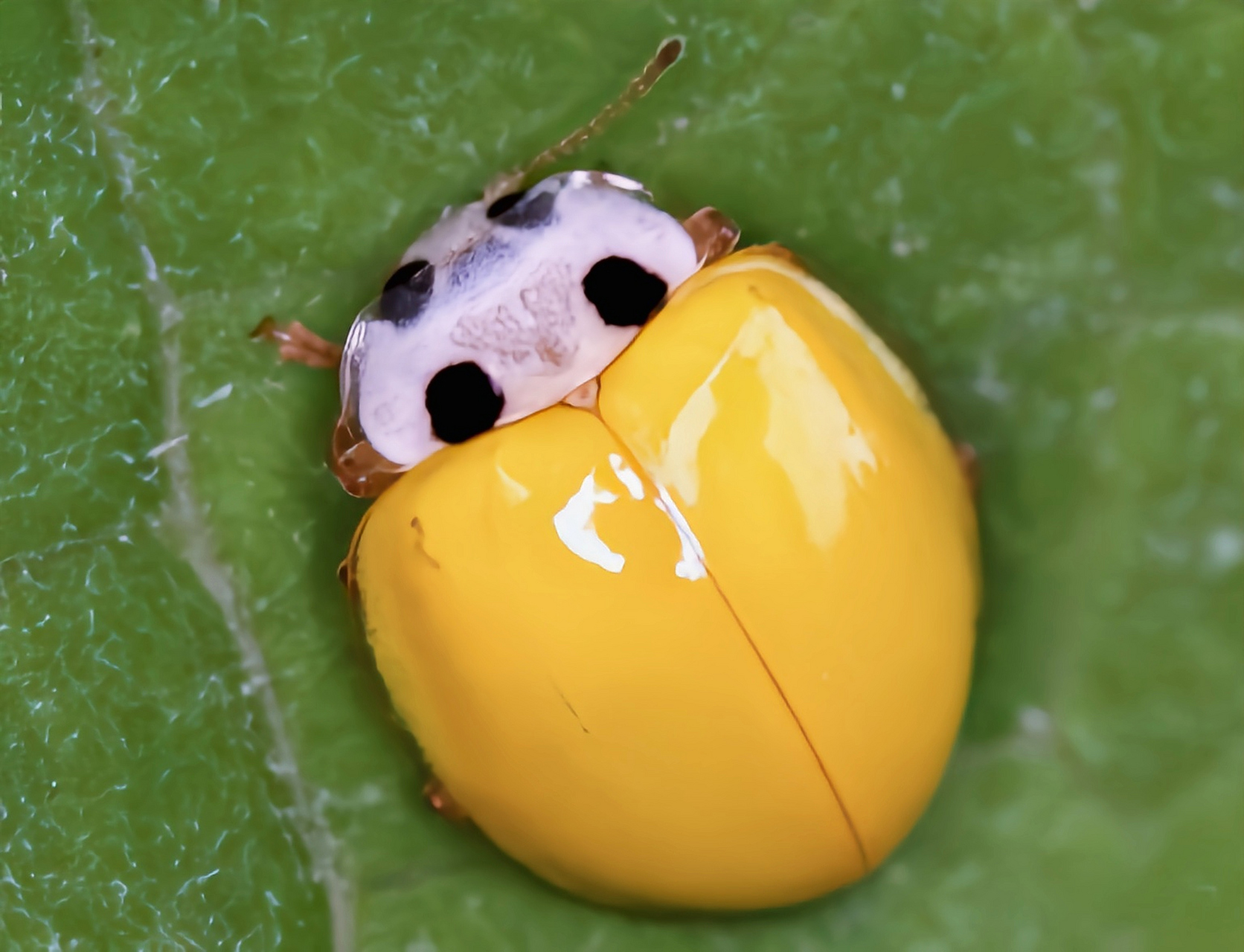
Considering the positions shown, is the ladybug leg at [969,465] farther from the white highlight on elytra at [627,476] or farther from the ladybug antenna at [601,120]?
the ladybug antenna at [601,120]

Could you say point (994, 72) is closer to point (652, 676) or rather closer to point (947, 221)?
point (947, 221)

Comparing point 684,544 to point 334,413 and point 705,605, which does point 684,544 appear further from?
point 334,413

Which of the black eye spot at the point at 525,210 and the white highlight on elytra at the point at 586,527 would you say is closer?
the white highlight on elytra at the point at 586,527

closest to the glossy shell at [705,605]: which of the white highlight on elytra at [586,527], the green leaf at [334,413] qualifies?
the white highlight on elytra at [586,527]

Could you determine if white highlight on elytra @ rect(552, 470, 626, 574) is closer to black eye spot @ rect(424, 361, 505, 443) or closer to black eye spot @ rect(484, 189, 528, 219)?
black eye spot @ rect(424, 361, 505, 443)

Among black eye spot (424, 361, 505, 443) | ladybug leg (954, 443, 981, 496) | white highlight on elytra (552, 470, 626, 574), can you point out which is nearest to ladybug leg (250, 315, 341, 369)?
black eye spot (424, 361, 505, 443)

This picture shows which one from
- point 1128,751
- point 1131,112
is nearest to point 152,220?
point 1131,112
